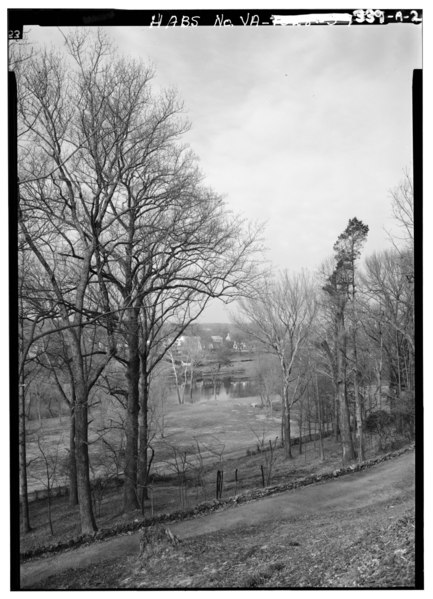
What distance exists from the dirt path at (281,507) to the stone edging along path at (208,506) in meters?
0.03

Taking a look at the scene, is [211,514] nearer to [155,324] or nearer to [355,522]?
[355,522]

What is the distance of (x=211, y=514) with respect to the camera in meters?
2.74

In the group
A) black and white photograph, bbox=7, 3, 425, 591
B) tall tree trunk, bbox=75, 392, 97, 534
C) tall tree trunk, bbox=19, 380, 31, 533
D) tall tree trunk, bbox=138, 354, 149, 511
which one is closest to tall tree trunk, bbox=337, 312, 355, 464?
black and white photograph, bbox=7, 3, 425, 591

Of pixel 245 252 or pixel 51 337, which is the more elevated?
pixel 245 252

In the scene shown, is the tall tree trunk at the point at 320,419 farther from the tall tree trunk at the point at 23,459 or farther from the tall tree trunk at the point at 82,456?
the tall tree trunk at the point at 23,459

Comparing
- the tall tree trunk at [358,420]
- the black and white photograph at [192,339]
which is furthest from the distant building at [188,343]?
the tall tree trunk at [358,420]

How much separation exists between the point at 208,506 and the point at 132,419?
2.72ft

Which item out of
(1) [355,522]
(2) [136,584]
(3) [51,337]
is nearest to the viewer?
(2) [136,584]

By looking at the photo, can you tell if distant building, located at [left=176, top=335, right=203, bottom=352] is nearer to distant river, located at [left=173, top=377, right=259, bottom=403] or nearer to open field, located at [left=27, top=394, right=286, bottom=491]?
distant river, located at [left=173, top=377, right=259, bottom=403]

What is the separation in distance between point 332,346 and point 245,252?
98 centimetres

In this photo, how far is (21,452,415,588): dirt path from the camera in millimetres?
2525

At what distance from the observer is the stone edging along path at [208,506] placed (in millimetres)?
2684

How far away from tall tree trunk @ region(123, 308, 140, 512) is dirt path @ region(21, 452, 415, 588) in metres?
0.26

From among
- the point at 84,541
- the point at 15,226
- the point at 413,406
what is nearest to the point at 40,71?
the point at 15,226
